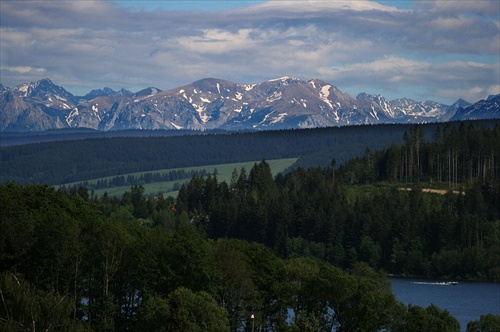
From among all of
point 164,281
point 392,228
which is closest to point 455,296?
point 392,228

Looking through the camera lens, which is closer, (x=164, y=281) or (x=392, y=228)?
(x=164, y=281)

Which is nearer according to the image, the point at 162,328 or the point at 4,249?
the point at 162,328

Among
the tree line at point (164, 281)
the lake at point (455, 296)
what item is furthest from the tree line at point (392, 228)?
the tree line at point (164, 281)

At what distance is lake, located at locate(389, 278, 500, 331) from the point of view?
395ft

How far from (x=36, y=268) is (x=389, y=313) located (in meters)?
24.5

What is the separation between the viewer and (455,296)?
135250mm

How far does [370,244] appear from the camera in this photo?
565ft

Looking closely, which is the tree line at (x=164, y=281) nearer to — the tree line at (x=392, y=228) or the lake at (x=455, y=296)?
the lake at (x=455, y=296)

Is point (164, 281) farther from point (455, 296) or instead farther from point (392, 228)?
point (392, 228)

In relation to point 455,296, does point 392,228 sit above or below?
above

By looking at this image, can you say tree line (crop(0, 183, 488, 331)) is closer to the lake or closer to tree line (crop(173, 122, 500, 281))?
the lake

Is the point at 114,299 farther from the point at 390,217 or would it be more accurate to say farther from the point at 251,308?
the point at 390,217

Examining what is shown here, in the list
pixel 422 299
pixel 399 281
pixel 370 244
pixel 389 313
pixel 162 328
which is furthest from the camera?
pixel 370 244

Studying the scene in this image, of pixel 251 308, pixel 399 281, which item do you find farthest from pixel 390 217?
pixel 251 308
